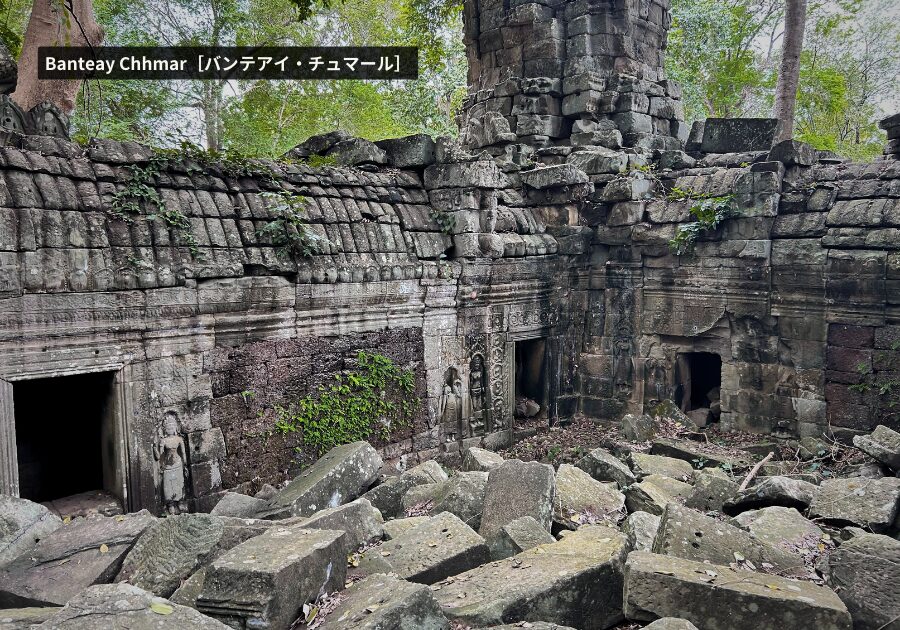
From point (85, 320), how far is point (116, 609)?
321 centimetres

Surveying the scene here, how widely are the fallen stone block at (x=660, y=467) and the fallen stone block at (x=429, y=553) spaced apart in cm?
291

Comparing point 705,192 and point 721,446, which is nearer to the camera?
point 721,446

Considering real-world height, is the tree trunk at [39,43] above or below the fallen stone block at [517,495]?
above

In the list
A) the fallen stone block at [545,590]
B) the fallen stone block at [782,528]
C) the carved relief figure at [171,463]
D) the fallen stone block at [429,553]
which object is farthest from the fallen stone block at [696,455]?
the carved relief figure at [171,463]

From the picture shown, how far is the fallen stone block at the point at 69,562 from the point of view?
363cm

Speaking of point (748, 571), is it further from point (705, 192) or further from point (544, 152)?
point (544, 152)

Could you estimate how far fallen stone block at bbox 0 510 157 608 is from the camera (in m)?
3.63

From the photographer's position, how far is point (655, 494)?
5.48 metres

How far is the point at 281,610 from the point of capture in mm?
3361

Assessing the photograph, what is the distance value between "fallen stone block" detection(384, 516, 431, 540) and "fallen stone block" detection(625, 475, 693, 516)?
1.75 m

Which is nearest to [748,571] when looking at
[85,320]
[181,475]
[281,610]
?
[281,610]

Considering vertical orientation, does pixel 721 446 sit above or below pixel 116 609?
below

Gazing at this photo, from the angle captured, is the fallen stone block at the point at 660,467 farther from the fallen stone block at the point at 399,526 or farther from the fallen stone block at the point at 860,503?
the fallen stone block at the point at 399,526

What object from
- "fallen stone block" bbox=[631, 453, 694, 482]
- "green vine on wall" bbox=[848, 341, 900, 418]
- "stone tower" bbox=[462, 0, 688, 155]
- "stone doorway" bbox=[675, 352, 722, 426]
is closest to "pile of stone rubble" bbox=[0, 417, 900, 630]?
"fallen stone block" bbox=[631, 453, 694, 482]
